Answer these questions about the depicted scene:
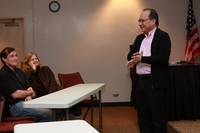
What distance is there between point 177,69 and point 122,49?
205 centimetres

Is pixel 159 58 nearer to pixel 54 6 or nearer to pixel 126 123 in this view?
pixel 126 123

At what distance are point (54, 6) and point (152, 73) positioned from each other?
4.07 metres

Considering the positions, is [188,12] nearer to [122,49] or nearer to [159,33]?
[122,49]

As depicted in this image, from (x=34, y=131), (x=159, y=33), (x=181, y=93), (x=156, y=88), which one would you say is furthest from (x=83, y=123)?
(x=181, y=93)

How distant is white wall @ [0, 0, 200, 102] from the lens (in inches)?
244

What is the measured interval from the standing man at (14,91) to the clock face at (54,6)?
3.18m

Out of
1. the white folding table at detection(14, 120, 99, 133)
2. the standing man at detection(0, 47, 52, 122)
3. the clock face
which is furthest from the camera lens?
the clock face

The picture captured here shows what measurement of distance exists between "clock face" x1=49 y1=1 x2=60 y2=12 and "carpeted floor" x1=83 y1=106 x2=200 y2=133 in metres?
2.44

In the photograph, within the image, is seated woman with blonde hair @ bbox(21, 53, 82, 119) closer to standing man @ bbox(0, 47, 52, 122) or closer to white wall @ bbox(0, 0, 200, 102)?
standing man @ bbox(0, 47, 52, 122)

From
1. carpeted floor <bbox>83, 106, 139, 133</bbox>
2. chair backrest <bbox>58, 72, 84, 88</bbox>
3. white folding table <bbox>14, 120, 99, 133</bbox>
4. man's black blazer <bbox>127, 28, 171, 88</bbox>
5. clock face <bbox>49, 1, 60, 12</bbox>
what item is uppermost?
clock face <bbox>49, 1, 60, 12</bbox>

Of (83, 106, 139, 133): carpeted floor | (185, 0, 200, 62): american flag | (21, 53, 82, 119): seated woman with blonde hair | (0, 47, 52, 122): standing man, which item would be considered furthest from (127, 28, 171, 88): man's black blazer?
(185, 0, 200, 62): american flag

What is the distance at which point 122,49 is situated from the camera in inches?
247

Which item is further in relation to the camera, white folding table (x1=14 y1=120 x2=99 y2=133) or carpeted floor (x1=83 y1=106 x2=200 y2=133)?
carpeted floor (x1=83 y1=106 x2=200 y2=133)

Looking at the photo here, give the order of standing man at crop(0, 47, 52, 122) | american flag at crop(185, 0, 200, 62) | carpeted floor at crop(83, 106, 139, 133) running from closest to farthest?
standing man at crop(0, 47, 52, 122), carpeted floor at crop(83, 106, 139, 133), american flag at crop(185, 0, 200, 62)
